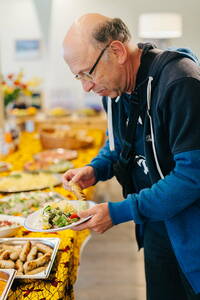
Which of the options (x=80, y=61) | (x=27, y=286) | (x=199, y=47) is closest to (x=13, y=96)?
(x=80, y=61)

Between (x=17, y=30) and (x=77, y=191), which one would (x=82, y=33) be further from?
(x=17, y=30)

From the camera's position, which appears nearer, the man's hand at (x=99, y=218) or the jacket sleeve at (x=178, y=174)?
the jacket sleeve at (x=178, y=174)

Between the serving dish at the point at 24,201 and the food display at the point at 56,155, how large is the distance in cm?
69

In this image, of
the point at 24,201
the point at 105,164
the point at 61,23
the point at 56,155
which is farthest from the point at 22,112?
the point at 105,164

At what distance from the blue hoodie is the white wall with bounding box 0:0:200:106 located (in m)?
3.61

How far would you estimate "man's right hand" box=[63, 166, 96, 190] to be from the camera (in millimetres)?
1521

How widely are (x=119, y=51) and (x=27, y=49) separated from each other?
4141mm

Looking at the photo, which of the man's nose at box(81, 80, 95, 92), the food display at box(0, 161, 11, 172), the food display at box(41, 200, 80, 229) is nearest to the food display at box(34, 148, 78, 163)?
the food display at box(0, 161, 11, 172)

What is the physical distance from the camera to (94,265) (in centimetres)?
271

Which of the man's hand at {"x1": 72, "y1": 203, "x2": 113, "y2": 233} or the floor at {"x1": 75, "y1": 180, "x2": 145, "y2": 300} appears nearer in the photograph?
the man's hand at {"x1": 72, "y1": 203, "x2": 113, "y2": 233}

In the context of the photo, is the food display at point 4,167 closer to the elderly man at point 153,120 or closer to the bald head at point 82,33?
the elderly man at point 153,120

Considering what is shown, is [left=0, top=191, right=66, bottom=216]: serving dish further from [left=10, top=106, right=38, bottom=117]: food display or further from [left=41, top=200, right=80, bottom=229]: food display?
[left=10, top=106, right=38, bottom=117]: food display

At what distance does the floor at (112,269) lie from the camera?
2.36 metres

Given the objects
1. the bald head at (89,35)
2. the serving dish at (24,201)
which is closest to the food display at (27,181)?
the serving dish at (24,201)
